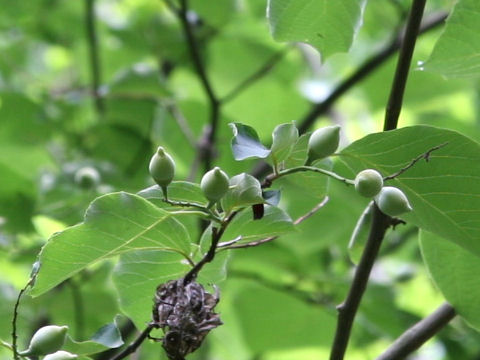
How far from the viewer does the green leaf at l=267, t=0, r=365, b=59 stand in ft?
2.55

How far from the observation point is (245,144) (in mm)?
654

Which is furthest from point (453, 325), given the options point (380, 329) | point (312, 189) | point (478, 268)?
point (312, 189)

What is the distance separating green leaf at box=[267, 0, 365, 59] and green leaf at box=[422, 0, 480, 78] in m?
0.10

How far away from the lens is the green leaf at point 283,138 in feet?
2.13

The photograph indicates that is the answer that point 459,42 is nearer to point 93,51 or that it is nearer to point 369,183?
point 369,183

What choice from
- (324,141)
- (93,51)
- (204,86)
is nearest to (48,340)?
(324,141)

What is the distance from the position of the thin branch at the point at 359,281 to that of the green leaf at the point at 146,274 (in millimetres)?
134

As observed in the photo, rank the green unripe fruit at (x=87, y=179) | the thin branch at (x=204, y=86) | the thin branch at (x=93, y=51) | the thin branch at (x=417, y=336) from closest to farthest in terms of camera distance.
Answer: the thin branch at (x=417, y=336) < the green unripe fruit at (x=87, y=179) < the thin branch at (x=204, y=86) < the thin branch at (x=93, y=51)

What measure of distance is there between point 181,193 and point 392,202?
172 millimetres

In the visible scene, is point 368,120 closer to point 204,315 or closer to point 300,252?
point 300,252

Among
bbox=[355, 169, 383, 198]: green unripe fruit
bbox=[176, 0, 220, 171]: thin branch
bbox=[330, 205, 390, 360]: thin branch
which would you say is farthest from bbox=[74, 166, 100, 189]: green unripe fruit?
bbox=[355, 169, 383, 198]: green unripe fruit

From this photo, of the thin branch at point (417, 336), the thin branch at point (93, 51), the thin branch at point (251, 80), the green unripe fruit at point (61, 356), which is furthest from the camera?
the thin branch at point (93, 51)

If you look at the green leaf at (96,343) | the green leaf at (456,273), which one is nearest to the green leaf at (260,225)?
the green leaf at (96,343)

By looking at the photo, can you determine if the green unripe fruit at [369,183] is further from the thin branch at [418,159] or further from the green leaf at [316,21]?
the green leaf at [316,21]
